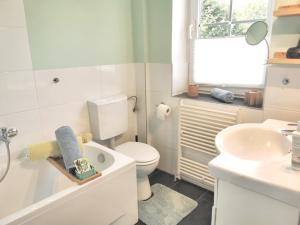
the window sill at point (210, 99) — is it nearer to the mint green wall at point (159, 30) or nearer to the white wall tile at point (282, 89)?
the white wall tile at point (282, 89)

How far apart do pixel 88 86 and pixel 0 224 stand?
121cm

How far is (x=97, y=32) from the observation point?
1979 millimetres

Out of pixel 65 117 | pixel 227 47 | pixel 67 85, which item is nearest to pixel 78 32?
pixel 67 85

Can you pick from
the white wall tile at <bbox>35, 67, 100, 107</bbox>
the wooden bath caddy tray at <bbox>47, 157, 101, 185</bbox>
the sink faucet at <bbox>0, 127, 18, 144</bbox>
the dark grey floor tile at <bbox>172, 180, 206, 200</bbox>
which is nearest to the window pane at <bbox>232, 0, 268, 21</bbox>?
the white wall tile at <bbox>35, 67, 100, 107</bbox>

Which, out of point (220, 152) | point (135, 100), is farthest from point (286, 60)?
point (135, 100)

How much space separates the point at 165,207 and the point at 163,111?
2.80 feet

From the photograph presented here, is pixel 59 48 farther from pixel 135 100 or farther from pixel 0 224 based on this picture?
pixel 0 224

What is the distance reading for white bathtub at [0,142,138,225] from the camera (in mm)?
1188

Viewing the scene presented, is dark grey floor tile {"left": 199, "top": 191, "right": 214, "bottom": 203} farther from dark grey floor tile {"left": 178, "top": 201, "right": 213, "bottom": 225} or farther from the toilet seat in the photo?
the toilet seat

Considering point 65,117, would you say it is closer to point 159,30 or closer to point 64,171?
point 64,171

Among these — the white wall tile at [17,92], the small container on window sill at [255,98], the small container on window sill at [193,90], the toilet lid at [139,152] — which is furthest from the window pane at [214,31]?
the white wall tile at [17,92]

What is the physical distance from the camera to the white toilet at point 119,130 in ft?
6.31

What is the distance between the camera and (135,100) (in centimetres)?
246

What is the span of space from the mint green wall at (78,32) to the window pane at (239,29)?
3.17ft
